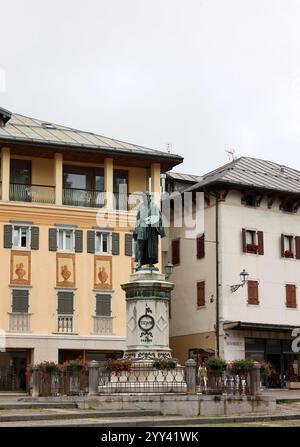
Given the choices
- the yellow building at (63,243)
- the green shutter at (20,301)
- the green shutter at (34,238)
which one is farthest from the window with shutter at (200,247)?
the green shutter at (20,301)

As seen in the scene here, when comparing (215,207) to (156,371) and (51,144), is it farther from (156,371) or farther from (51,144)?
(156,371)

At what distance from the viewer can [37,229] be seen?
151ft

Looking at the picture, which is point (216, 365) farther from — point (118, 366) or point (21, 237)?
point (21, 237)

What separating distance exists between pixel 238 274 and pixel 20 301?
11.8 metres

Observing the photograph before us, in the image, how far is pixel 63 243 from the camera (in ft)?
153

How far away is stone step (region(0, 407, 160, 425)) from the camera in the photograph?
21734 mm

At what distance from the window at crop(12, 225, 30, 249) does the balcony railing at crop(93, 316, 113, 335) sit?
502 centimetres

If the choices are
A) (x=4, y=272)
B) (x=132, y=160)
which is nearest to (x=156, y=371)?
(x=4, y=272)

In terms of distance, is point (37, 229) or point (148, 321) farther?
point (37, 229)

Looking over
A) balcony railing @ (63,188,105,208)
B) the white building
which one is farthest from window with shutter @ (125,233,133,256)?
the white building

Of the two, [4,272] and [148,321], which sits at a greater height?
[4,272]

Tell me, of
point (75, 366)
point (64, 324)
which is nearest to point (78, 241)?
point (64, 324)

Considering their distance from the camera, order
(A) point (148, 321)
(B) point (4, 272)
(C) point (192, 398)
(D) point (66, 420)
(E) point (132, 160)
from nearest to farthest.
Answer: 1. (D) point (66, 420)
2. (C) point (192, 398)
3. (A) point (148, 321)
4. (B) point (4, 272)
5. (E) point (132, 160)
